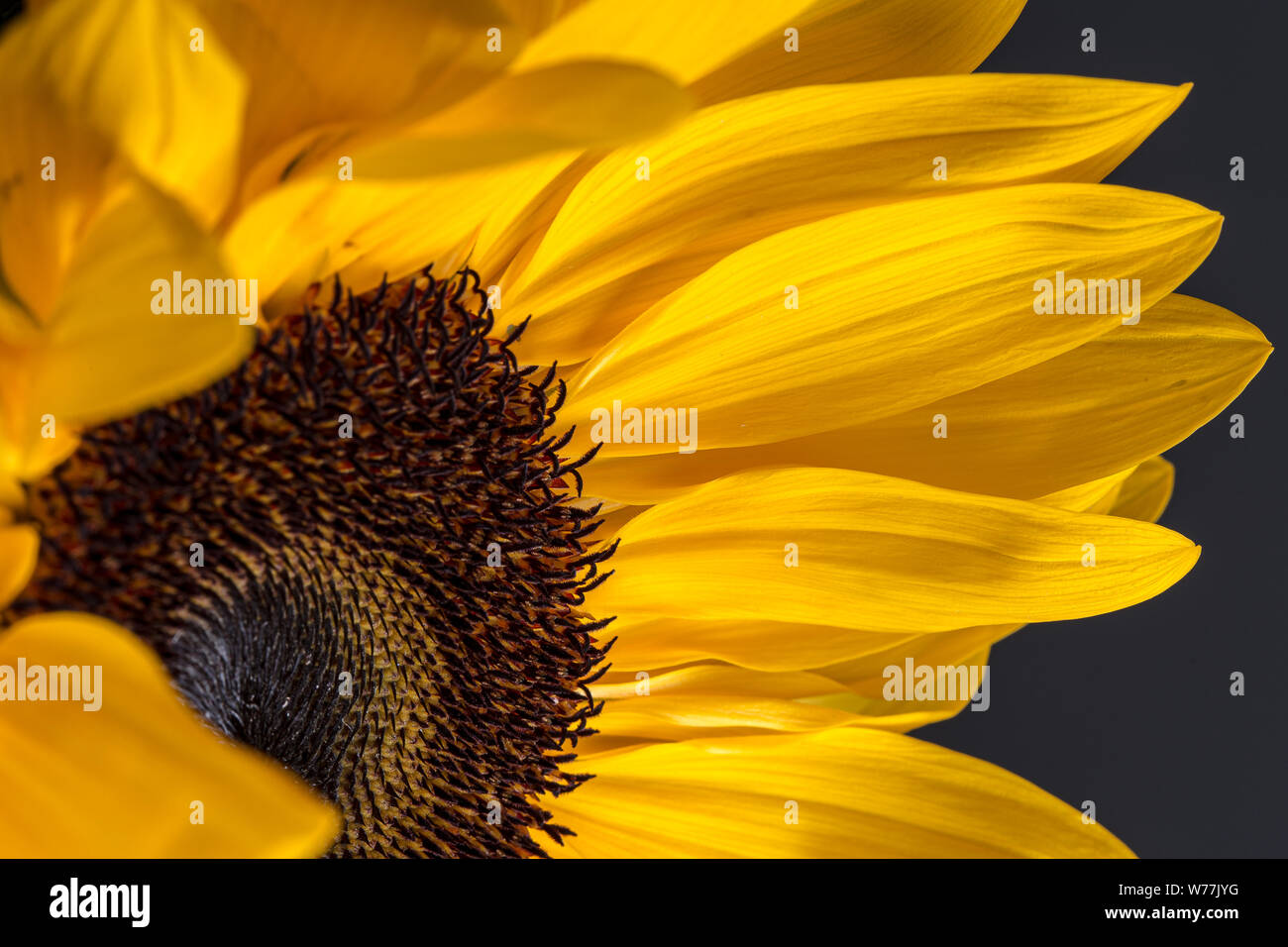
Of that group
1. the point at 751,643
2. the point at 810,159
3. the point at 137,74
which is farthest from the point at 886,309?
the point at 137,74

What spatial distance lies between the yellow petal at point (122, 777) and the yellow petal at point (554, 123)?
5.3 inches

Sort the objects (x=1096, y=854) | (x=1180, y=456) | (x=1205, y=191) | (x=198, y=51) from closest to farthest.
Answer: (x=198, y=51) → (x=1096, y=854) → (x=1205, y=191) → (x=1180, y=456)

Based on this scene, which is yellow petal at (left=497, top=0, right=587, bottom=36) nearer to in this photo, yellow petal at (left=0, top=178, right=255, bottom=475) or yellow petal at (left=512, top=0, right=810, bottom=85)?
yellow petal at (left=512, top=0, right=810, bottom=85)

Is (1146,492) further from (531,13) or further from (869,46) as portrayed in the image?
(531,13)

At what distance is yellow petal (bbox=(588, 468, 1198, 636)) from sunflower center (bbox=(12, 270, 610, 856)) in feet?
0.19

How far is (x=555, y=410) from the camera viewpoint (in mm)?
460

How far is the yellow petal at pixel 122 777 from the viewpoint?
237 mm

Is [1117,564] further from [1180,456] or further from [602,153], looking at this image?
[1180,456]

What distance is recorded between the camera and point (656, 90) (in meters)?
0.27

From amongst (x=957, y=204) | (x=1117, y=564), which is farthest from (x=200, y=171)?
(x=1117, y=564)

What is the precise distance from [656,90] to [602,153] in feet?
0.51

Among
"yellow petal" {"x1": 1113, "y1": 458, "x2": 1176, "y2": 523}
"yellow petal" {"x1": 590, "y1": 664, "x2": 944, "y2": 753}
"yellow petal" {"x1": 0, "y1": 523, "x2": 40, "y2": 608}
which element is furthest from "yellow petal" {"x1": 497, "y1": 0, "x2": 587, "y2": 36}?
"yellow petal" {"x1": 1113, "y1": 458, "x2": 1176, "y2": 523}

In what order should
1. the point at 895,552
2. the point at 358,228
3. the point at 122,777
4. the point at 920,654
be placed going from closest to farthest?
1. the point at 122,777
2. the point at 358,228
3. the point at 895,552
4. the point at 920,654

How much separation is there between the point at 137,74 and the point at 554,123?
0.10m
